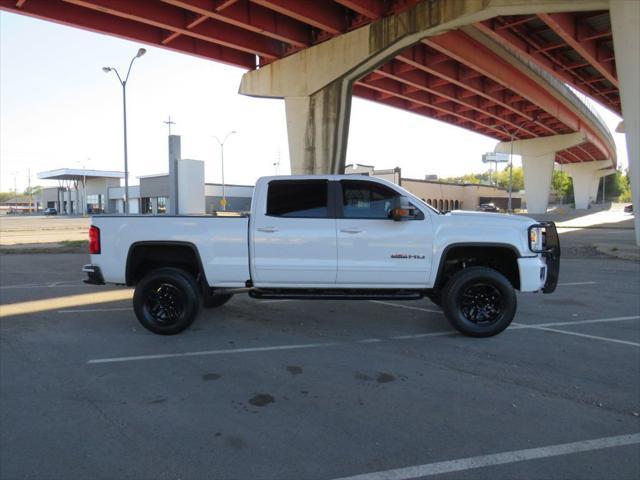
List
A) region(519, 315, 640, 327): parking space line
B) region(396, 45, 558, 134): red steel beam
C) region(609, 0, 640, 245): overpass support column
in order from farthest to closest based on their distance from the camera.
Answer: region(396, 45, 558, 134): red steel beam → region(609, 0, 640, 245): overpass support column → region(519, 315, 640, 327): parking space line

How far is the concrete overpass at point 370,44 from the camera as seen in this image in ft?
55.6

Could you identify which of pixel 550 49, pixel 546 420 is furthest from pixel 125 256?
pixel 550 49

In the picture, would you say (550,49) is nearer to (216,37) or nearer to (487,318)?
(216,37)

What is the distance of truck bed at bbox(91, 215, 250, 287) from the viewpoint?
6.23 m

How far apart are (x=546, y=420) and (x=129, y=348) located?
456 cm

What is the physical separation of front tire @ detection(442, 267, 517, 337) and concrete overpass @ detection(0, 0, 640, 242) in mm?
13326

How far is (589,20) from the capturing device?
21391mm

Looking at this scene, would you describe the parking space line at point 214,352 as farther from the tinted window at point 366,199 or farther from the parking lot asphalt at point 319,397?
the tinted window at point 366,199

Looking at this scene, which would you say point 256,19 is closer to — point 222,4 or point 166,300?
point 222,4

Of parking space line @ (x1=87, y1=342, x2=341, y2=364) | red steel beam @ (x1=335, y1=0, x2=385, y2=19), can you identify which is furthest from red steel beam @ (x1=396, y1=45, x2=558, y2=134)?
parking space line @ (x1=87, y1=342, x2=341, y2=364)

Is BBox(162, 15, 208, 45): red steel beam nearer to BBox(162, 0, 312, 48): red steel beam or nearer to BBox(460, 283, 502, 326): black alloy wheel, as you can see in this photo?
BBox(162, 0, 312, 48): red steel beam

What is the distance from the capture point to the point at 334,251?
6160 millimetres

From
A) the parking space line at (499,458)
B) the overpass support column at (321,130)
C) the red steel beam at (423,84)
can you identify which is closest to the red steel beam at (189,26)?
the overpass support column at (321,130)

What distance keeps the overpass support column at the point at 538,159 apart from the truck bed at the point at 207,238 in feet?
186
